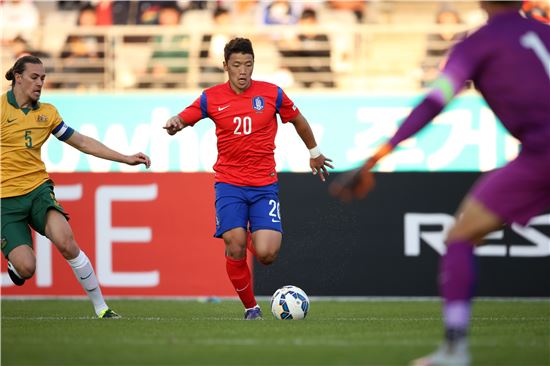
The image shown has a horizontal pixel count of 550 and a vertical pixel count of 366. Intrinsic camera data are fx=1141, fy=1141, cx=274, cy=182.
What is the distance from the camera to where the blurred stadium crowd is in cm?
1802

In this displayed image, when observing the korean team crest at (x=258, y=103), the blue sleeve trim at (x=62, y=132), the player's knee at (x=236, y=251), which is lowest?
the player's knee at (x=236, y=251)

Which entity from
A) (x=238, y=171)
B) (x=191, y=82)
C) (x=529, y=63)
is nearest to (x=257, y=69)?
(x=191, y=82)

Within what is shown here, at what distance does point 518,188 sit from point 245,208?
384 cm

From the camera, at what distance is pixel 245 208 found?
9688 millimetres

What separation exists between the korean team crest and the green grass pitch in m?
1.81

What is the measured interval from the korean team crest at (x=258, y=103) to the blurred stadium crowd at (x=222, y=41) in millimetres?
8069

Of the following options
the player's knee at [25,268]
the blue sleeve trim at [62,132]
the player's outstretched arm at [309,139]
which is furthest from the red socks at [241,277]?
the blue sleeve trim at [62,132]

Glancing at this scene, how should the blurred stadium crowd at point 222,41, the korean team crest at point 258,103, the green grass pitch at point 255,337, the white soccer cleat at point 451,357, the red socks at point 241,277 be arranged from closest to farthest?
1. the white soccer cleat at point 451,357
2. the green grass pitch at point 255,337
3. the red socks at point 241,277
4. the korean team crest at point 258,103
5. the blurred stadium crowd at point 222,41

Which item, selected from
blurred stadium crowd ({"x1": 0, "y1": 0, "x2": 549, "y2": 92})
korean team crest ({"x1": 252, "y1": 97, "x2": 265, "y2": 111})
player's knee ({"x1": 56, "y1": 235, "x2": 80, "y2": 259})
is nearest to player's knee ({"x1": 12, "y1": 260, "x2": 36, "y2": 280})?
player's knee ({"x1": 56, "y1": 235, "x2": 80, "y2": 259})

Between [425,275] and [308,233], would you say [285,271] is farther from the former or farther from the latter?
[425,275]

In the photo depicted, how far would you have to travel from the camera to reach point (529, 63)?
6.27 metres

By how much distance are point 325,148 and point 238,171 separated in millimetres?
7510

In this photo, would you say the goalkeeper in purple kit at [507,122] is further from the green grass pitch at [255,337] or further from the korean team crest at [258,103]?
the korean team crest at [258,103]

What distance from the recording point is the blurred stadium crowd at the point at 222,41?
18.0 metres
